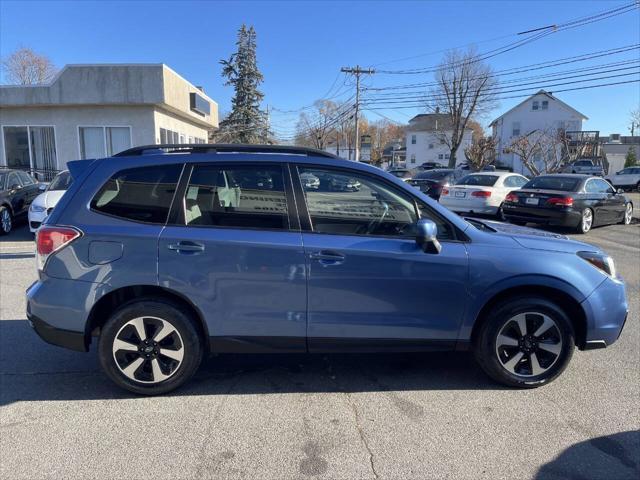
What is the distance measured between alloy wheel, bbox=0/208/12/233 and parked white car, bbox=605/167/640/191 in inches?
1332

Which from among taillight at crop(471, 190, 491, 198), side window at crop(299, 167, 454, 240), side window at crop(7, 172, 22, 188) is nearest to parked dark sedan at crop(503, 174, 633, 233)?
taillight at crop(471, 190, 491, 198)

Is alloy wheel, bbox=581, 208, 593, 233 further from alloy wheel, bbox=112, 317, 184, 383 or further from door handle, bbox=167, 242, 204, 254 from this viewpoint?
alloy wheel, bbox=112, 317, 184, 383

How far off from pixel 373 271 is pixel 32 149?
1898 centimetres

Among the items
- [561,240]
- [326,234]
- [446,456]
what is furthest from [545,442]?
[326,234]

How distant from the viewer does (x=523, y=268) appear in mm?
3451

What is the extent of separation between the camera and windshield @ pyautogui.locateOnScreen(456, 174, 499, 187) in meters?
14.0

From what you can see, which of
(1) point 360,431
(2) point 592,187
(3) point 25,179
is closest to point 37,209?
(3) point 25,179

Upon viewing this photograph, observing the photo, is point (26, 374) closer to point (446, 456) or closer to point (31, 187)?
point (446, 456)

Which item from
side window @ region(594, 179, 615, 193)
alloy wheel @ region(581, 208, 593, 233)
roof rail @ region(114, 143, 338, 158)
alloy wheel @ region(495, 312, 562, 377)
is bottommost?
alloy wheel @ region(495, 312, 562, 377)

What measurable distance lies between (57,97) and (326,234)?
56.7 ft

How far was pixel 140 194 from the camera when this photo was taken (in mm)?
3482

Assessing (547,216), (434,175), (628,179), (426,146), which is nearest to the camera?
(547,216)

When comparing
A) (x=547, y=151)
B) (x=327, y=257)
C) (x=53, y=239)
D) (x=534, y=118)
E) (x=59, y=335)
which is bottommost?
(x=59, y=335)

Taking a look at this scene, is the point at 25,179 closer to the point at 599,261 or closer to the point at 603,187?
the point at 599,261
